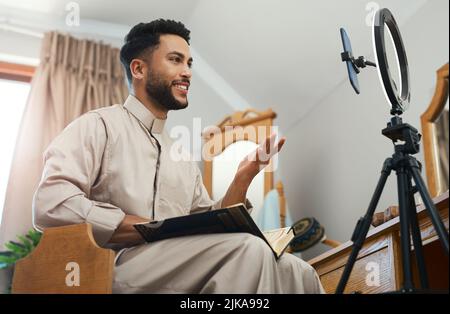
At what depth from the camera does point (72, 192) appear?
108 cm

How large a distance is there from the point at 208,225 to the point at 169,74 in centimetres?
43

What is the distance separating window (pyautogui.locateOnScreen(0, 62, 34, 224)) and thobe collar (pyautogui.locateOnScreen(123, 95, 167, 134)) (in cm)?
133

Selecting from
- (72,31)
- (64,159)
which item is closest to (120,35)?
(72,31)

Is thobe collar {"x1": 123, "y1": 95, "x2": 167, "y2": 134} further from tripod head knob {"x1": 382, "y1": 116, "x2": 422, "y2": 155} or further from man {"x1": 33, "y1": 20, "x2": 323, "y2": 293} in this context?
tripod head knob {"x1": 382, "y1": 116, "x2": 422, "y2": 155}

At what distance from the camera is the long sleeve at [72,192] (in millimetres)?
1076

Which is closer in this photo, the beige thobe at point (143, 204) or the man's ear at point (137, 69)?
the beige thobe at point (143, 204)

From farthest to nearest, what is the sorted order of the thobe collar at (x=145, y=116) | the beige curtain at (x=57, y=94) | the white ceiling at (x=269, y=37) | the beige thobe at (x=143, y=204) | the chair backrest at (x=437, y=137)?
the beige curtain at (x=57, y=94)
the white ceiling at (x=269, y=37)
the chair backrest at (x=437, y=137)
the thobe collar at (x=145, y=116)
the beige thobe at (x=143, y=204)

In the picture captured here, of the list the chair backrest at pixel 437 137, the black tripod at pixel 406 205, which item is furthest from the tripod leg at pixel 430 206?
the chair backrest at pixel 437 137

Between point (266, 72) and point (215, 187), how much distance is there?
60cm

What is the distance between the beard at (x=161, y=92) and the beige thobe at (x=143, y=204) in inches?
1.6

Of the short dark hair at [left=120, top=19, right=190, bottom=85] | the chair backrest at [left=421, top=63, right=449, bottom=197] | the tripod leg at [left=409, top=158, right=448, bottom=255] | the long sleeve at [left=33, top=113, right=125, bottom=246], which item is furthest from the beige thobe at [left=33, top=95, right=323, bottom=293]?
the chair backrest at [left=421, top=63, right=449, bottom=197]

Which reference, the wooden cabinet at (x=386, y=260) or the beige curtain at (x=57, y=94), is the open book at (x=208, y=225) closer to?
the wooden cabinet at (x=386, y=260)

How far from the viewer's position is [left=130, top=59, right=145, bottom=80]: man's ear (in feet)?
4.42

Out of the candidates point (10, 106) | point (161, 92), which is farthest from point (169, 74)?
point (10, 106)
